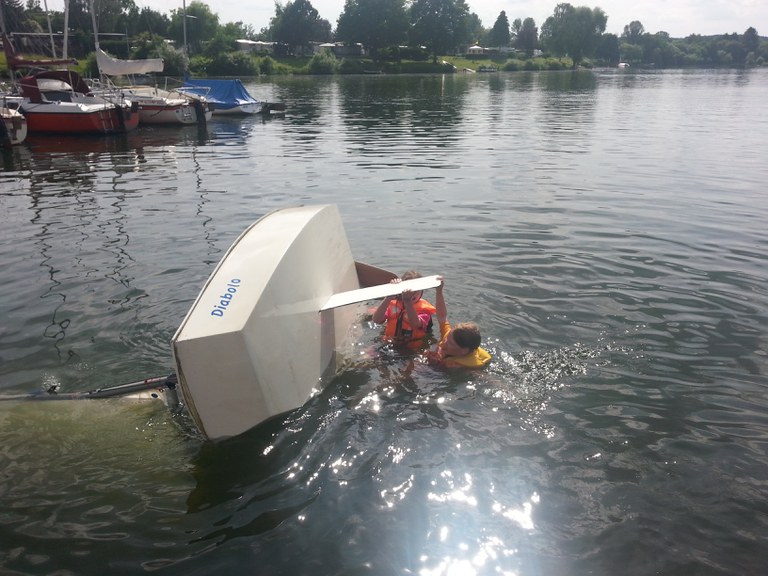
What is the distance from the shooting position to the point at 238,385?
4.51m

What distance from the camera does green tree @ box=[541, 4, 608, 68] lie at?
12469cm

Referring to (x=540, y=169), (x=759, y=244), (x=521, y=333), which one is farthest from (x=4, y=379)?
(x=540, y=169)

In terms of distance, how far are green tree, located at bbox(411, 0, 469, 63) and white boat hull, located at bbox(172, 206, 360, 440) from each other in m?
117

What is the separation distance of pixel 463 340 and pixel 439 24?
124 m

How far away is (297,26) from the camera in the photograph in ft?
374

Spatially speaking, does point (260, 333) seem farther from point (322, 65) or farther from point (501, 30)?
point (501, 30)

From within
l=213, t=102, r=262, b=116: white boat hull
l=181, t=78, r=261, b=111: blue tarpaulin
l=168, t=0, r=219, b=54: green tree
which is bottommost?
l=213, t=102, r=262, b=116: white boat hull

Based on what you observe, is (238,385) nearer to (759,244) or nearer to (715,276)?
(715,276)

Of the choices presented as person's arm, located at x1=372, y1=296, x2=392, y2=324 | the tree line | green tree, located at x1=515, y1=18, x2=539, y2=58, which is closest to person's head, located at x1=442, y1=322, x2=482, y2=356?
person's arm, located at x1=372, y1=296, x2=392, y2=324

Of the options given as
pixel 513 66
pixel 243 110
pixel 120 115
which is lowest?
pixel 120 115

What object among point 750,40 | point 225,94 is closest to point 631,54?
point 750,40

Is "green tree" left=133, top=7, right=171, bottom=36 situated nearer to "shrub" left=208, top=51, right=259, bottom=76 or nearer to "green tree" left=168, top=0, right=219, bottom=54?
"green tree" left=168, top=0, right=219, bottom=54

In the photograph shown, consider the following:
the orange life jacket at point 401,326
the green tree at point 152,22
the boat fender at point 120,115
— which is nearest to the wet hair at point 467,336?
the orange life jacket at point 401,326

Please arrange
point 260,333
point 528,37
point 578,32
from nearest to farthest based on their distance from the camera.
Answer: point 260,333, point 578,32, point 528,37
